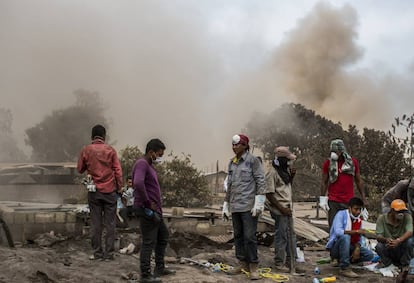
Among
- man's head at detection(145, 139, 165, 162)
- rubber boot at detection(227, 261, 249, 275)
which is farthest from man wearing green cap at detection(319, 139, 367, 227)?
man's head at detection(145, 139, 165, 162)

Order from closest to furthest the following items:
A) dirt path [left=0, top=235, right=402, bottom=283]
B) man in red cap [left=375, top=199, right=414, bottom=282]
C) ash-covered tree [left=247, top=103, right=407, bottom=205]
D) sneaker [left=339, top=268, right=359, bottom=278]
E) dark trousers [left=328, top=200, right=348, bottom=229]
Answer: dirt path [left=0, top=235, right=402, bottom=283] → man in red cap [left=375, top=199, right=414, bottom=282] → sneaker [left=339, top=268, right=359, bottom=278] → dark trousers [left=328, top=200, right=348, bottom=229] → ash-covered tree [left=247, top=103, right=407, bottom=205]

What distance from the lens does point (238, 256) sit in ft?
19.7

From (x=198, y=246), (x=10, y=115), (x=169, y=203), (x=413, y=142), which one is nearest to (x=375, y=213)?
(x=413, y=142)

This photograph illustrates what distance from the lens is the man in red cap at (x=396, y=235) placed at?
5859mm

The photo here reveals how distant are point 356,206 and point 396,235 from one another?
59 centimetres

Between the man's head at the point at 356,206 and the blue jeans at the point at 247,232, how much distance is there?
1401 mm

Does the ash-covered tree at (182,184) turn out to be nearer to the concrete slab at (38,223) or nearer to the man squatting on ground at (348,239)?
the concrete slab at (38,223)

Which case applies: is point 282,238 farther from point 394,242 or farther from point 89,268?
point 89,268

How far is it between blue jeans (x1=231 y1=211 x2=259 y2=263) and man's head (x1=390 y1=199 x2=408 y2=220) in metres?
1.66

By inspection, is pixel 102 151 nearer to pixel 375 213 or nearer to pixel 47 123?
pixel 375 213

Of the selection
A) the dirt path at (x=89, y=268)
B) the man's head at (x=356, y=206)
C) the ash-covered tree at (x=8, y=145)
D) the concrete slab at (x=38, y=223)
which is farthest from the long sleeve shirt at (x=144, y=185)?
the ash-covered tree at (x=8, y=145)

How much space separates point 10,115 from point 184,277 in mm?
30790

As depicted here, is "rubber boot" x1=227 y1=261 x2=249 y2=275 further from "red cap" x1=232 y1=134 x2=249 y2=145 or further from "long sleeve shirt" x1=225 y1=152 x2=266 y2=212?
"red cap" x1=232 y1=134 x2=249 y2=145

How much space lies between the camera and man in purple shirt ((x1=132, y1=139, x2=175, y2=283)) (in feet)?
17.4
